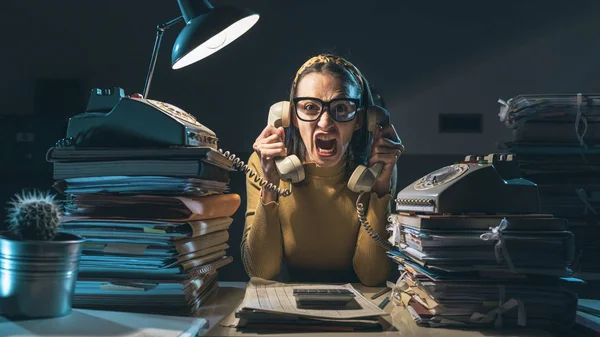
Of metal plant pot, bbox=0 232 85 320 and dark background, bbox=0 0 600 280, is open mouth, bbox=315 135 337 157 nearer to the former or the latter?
dark background, bbox=0 0 600 280

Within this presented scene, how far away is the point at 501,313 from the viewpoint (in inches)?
32.9

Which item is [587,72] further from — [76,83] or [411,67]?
[76,83]

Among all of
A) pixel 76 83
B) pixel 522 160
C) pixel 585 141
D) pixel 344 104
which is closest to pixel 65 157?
pixel 344 104

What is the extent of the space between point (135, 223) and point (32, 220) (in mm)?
182

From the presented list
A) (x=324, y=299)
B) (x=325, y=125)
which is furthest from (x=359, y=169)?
(x=324, y=299)

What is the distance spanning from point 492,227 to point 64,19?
5.71 ft

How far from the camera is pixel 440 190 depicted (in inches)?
35.2

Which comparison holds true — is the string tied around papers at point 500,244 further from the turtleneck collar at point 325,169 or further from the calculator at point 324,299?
the turtleneck collar at point 325,169

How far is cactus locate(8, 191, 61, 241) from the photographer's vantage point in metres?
0.77

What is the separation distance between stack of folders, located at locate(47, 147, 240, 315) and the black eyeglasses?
0.38m

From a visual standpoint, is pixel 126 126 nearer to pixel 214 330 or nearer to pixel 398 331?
pixel 214 330

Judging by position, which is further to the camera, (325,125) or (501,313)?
(325,125)

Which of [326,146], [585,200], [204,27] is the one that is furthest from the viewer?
[326,146]

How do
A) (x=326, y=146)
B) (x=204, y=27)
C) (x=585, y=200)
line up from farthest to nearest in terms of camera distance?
(x=326, y=146) → (x=585, y=200) → (x=204, y=27)
